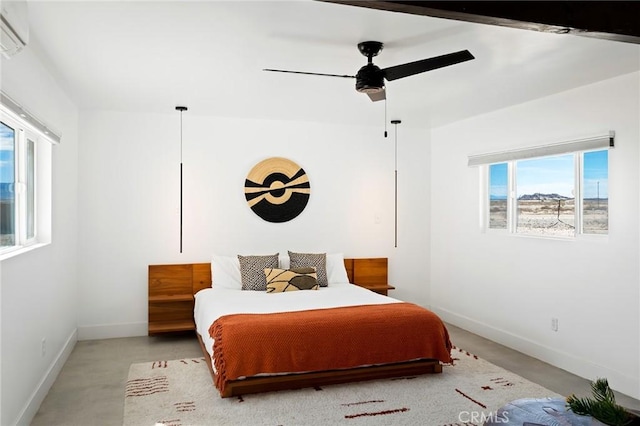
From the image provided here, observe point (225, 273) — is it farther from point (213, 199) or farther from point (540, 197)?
point (540, 197)

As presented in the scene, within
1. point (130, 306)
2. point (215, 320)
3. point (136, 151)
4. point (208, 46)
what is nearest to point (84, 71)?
point (208, 46)

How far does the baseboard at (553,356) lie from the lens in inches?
146

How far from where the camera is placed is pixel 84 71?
3727 mm

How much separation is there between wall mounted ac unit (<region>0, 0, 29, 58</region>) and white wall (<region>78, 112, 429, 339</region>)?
300 cm

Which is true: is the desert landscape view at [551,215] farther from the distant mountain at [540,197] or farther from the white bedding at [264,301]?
the white bedding at [264,301]

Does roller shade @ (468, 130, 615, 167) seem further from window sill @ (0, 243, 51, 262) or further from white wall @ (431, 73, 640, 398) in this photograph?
window sill @ (0, 243, 51, 262)

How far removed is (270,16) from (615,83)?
8.93ft

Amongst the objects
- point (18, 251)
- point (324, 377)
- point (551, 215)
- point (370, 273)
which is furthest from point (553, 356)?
point (18, 251)

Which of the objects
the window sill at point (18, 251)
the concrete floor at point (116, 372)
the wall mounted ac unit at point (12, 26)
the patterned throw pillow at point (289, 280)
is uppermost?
the wall mounted ac unit at point (12, 26)

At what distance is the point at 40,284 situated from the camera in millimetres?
3523

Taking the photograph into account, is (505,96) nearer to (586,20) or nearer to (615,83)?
(615,83)

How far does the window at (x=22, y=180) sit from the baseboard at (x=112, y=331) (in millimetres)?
1650

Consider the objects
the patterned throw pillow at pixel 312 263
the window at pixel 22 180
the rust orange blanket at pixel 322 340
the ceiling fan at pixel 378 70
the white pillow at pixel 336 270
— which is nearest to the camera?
the ceiling fan at pixel 378 70

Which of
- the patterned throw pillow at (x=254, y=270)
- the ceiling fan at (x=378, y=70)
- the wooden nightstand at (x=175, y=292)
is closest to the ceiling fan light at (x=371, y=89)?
the ceiling fan at (x=378, y=70)
